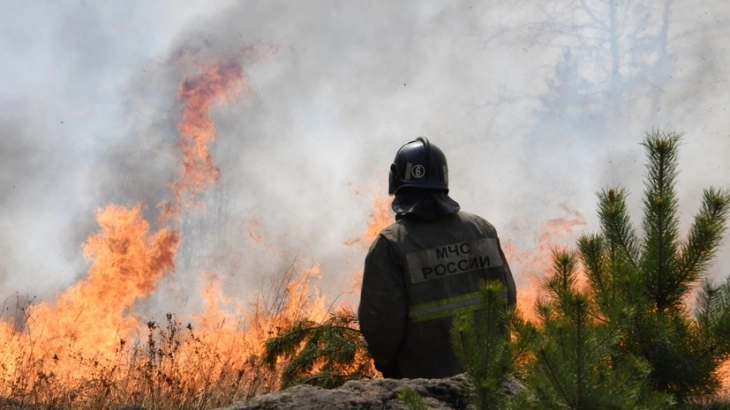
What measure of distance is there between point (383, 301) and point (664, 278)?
1609mm

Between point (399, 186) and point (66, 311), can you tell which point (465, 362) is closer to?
point (399, 186)

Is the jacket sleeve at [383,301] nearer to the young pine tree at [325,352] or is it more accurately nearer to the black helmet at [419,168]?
the black helmet at [419,168]

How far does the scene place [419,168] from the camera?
15.1 ft

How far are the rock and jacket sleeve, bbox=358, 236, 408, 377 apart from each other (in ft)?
3.90

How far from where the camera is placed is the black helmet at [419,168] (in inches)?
180

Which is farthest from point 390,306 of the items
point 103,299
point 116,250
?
point 116,250

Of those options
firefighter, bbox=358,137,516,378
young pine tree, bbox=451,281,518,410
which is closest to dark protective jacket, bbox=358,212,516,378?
firefighter, bbox=358,137,516,378

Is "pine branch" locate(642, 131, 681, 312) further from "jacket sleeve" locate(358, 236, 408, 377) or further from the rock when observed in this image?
"jacket sleeve" locate(358, 236, 408, 377)

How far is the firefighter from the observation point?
4.29 m

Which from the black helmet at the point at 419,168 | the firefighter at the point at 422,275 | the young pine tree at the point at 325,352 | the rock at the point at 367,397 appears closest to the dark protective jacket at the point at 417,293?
the firefighter at the point at 422,275

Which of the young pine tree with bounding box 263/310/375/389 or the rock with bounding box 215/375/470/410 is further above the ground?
the young pine tree with bounding box 263/310/375/389

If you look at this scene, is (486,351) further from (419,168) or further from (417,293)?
(419,168)

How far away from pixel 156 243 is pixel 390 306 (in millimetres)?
8822

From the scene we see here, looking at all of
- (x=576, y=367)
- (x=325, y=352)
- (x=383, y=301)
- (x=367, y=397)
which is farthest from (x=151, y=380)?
(x=576, y=367)
